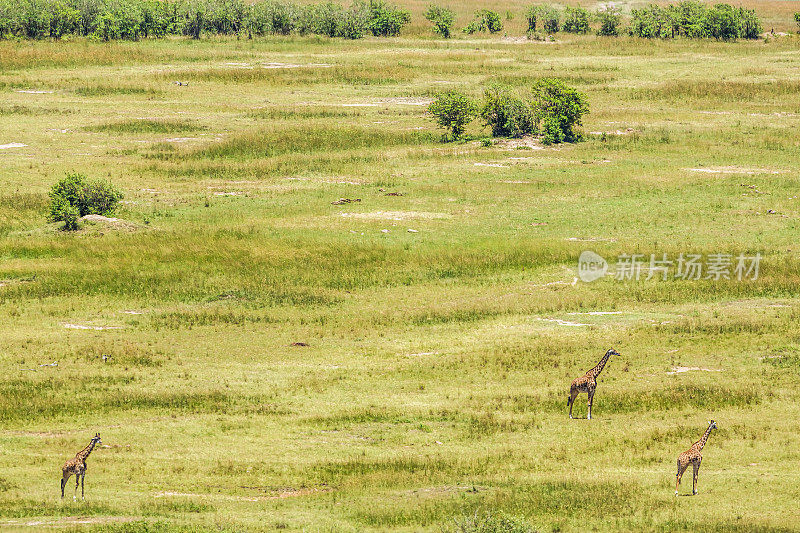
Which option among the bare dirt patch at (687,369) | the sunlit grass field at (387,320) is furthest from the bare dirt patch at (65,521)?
the bare dirt patch at (687,369)

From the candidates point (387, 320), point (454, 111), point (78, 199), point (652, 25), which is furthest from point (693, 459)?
point (652, 25)

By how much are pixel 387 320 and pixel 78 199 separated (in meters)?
19.6

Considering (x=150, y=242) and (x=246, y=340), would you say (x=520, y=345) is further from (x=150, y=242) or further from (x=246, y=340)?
(x=150, y=242)

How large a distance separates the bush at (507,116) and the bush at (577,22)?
182 feet

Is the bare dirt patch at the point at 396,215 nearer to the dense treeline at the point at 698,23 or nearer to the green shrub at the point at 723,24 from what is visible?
the dense treeline at the point at 698,23

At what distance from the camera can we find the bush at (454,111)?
68562mm

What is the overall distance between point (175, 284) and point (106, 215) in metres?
10.8

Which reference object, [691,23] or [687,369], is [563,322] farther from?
[691,23]

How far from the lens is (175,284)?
135ft

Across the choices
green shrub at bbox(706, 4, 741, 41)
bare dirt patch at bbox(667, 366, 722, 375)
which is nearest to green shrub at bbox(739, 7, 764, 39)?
green shrub at bbox(706, 4, 741, 41)

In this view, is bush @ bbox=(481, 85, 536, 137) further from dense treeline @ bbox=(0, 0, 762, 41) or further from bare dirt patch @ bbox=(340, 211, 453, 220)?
dense treeline @ bbox=(0, 0, 762, 41)

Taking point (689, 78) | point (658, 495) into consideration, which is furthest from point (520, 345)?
point (689, 78)

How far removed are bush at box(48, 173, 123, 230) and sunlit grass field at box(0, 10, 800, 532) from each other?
164cm

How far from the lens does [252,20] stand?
362 ft
